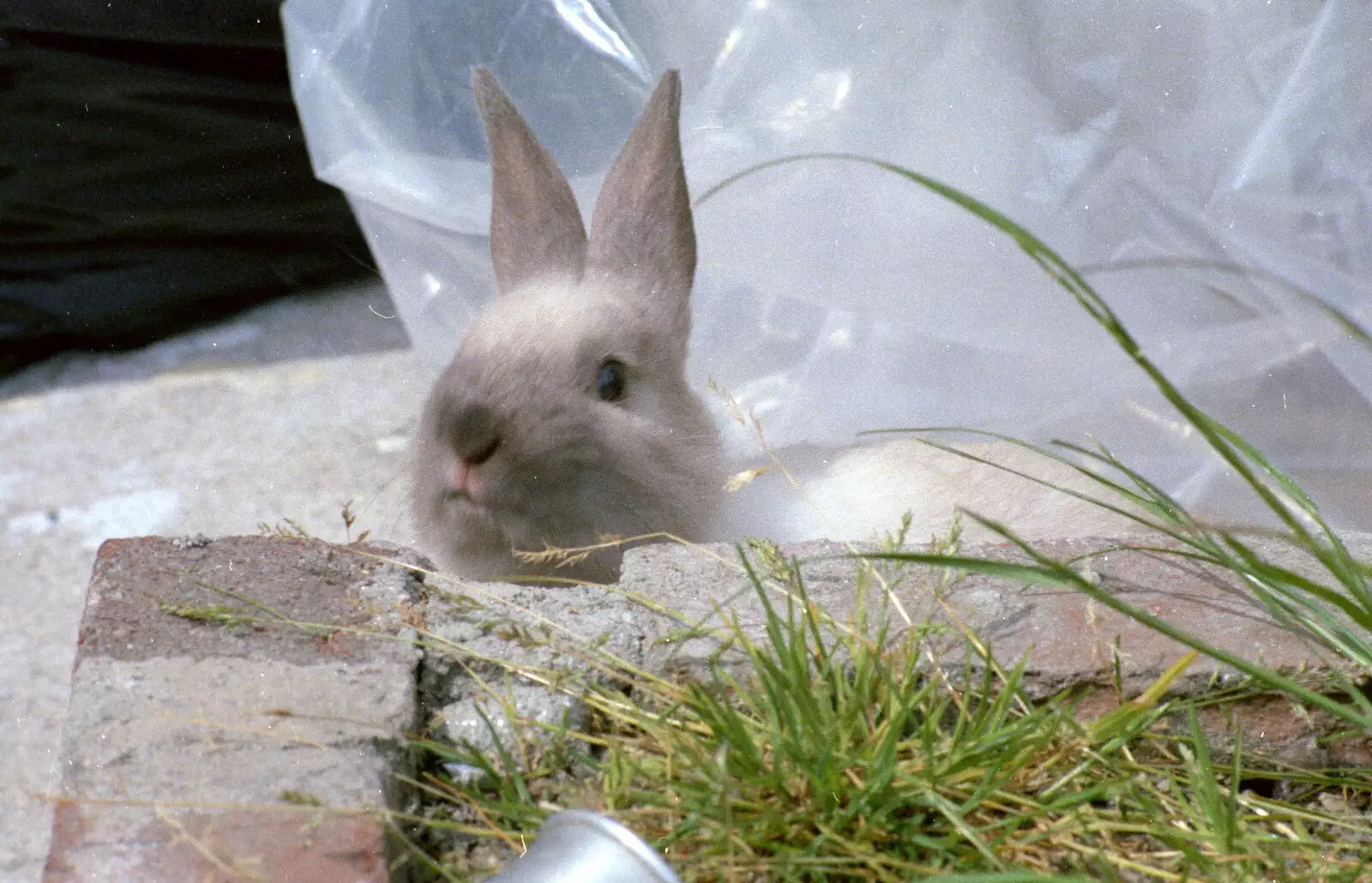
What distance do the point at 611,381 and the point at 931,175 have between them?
150cm

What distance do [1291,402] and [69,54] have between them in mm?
3315

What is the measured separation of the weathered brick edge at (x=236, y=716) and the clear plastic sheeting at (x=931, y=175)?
76.0 inches

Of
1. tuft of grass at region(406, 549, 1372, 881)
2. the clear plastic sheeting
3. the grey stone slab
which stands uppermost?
tuft of grass at region(406, 549, 1372, 881)

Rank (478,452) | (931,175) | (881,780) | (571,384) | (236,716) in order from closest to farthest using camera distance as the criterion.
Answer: (881,780)
(236,716)
(478,452)
(571,384)
(931,175)

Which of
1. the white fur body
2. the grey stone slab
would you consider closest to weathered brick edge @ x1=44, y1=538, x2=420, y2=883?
the white fur body

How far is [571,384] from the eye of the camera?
2049mm

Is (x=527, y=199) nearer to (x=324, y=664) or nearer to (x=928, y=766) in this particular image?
(x=324, y=664)

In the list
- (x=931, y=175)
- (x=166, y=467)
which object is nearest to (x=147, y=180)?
(x=166, y=467)

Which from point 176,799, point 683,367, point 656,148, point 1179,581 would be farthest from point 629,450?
point 176,799

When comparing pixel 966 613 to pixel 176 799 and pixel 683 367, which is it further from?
pixel 683 367

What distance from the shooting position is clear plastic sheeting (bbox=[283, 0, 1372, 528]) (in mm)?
3107

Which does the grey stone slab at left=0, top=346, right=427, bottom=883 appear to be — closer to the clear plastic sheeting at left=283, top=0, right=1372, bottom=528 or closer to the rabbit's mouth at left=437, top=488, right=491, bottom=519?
the clear plastic sheeting at left=283, top=0, right=1372, bottom=528

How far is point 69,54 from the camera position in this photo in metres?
3.84

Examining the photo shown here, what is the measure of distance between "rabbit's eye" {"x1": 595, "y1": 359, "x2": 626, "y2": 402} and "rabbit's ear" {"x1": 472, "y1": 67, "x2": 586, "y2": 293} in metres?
0.26
